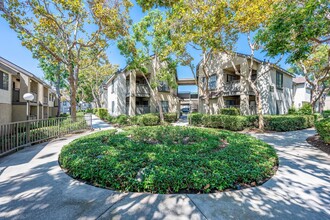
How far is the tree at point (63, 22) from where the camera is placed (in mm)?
9375

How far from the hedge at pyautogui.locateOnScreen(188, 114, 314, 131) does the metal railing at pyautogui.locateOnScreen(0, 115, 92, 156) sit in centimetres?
1118

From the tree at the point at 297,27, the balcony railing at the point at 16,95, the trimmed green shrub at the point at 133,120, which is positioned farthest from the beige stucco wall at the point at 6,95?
the tree at the point at 297,27

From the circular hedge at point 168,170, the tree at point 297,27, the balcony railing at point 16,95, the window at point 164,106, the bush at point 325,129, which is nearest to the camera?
the circular hedge at point 168,170

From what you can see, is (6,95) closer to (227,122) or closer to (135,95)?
(135,95)

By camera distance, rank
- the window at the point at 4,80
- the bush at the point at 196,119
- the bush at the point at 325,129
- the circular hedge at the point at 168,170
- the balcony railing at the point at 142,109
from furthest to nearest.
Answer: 1. the balcony railing at the point at 142,109
2. the bush at the point at 196,119
3. the window at the point at 4,80
4. the bush at the point at 325,129
5. the circular hedge at the point at 168,170

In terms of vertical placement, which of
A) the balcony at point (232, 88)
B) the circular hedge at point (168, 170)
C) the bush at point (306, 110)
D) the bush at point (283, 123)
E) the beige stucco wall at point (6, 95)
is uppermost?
the balcony at point (232, 88)

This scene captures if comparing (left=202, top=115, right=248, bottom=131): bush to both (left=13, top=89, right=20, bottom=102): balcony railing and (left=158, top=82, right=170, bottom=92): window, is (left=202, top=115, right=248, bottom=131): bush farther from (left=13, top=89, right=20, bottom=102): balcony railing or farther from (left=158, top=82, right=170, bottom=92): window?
(left=13, top=89, right=20, bottom=102): balcony railing

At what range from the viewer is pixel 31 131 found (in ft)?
24.0

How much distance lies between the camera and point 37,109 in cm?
1566

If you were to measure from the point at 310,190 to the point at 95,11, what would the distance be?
13.4 m

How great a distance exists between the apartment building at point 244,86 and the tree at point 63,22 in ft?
34.0

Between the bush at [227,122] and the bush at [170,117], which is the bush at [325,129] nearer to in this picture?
the bush at [227,122]

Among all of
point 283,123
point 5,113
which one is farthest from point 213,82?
point 5,113

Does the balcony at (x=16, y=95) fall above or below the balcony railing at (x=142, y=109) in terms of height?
above
